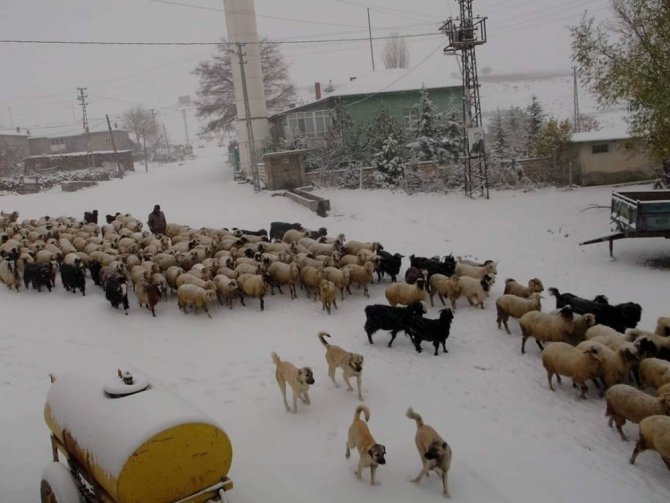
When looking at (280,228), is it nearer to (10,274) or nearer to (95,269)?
(95,269)

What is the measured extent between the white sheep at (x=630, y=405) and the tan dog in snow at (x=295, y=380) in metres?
4.01

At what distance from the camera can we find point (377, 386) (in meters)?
8.84

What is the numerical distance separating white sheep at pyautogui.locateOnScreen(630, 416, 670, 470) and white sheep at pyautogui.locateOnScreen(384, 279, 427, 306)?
5641mm

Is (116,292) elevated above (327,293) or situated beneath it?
elevated above

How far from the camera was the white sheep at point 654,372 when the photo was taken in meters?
7.52

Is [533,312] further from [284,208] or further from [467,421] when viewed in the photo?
[284,208]

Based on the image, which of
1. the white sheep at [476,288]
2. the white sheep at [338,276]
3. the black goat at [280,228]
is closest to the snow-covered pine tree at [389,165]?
the black goat at [280,228]

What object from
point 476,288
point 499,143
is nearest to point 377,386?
point 476,288

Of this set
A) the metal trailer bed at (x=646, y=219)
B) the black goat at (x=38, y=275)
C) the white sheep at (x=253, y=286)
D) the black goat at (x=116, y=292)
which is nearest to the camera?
the black goat at (x=116, y=292)

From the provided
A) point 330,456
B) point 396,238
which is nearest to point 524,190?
point 396,238

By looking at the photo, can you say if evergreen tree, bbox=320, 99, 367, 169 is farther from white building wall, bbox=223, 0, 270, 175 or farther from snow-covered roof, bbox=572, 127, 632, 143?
snow-covered roof, bbox=572, 127, 632, 143

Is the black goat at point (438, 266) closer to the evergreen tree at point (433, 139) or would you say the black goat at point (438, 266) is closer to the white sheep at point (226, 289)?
the white sheep at point (226, 289)

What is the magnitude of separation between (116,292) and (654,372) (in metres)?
10.7

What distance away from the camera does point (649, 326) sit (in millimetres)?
10547
